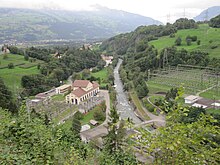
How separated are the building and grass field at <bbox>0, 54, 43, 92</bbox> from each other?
19.1ft

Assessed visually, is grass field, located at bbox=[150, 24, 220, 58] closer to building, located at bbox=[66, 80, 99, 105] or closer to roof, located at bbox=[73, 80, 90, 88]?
building, located at bbox=[66, 80, 99, 105]

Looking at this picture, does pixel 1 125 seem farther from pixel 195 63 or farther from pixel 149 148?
pixel 195 63

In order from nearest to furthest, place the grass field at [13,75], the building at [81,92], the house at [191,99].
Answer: the house at [191,99]
the building at [81,92]
the grass field at [13,75]

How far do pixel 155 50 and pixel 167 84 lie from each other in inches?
498

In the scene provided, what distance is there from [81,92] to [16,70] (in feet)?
34.9

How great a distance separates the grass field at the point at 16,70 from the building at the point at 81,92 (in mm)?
5807

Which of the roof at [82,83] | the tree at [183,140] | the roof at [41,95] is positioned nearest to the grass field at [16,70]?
the roof at [41,95]

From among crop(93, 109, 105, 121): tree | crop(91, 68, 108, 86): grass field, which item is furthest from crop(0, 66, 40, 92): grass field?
crop(93, 109, 105, 121): tree

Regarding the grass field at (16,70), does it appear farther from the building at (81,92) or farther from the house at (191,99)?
the house at (191,99)

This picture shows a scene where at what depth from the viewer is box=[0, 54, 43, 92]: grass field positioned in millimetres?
28547

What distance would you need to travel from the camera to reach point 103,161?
19.4ft

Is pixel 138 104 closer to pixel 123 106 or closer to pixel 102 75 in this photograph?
pixel 123 106

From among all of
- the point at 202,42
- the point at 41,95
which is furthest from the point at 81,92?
the point at 202,42

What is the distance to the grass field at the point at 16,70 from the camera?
28547 millimetres
